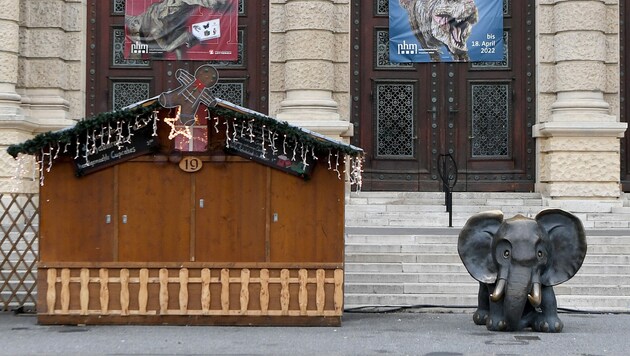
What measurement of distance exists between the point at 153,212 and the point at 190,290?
1148mm

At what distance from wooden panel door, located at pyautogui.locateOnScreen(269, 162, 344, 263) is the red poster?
380 inches

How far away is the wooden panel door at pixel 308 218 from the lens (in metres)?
13.1

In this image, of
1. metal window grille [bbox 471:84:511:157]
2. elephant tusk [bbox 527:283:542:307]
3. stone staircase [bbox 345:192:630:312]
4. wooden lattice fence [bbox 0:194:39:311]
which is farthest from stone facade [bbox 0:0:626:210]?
elephant tusk [bbox 527:283:542:307]

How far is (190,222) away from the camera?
Result: 1318 centimetres

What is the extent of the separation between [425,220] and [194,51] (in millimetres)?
6735

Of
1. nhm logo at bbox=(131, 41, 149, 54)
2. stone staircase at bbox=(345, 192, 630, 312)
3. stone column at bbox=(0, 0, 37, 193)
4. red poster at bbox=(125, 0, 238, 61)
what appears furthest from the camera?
nhm logo at bbox=(131, 41, 149, 54)

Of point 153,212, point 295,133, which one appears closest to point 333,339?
point 295,133

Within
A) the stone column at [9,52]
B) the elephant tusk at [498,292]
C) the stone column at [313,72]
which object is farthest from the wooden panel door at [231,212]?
the stone column at [9,52]

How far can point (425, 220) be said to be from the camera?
63.6 ft

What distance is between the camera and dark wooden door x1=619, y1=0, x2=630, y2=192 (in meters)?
21.8

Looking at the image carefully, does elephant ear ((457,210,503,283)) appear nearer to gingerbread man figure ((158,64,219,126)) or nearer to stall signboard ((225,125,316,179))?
stall signboard ((225,125,316,179))

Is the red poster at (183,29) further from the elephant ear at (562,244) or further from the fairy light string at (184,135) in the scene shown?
the elephant ear at (562,244)

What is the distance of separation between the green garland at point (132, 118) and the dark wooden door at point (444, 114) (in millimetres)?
9279

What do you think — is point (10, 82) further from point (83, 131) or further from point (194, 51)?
point (83, 131)
